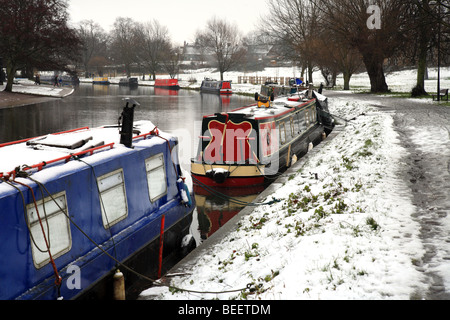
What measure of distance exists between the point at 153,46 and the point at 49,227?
91.2m

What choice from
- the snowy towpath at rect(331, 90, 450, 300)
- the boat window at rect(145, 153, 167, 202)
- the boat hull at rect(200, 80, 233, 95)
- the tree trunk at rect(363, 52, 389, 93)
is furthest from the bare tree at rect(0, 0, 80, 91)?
the boat window at rect(145, 153, 167, 202)

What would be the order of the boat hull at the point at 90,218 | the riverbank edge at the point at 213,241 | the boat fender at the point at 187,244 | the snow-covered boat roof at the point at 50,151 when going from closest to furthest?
the boat hull at the point at 90,218 < the snow-covered boat roof at the point at 50,151 < the riverbank edge at the point at 213,241 < the boat fender at the point at 187,244

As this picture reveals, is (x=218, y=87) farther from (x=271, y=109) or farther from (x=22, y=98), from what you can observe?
(x=271, y=109)

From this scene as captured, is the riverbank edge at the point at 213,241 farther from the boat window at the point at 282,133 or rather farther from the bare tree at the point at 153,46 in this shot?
the bare tree at the point at 153,46

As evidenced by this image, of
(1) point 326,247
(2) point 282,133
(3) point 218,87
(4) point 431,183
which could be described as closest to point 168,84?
(3) point 218,87

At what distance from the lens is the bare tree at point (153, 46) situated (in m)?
89.2

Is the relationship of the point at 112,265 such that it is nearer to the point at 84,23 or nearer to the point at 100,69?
the point at 100,69

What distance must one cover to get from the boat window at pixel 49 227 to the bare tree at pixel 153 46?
84.3 metres

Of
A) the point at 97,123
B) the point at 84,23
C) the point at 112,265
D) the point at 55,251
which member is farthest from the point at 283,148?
the point at 84,23

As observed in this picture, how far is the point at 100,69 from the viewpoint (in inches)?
4168

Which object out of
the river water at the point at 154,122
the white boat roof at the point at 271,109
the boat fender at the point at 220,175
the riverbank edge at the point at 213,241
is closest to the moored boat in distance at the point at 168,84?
the river water at the point at 154,122

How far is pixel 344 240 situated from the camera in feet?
20.6

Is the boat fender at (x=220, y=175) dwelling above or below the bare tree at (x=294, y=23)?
below

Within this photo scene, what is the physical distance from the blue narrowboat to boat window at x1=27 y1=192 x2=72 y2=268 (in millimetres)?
12
